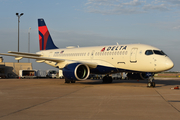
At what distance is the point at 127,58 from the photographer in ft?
72.5

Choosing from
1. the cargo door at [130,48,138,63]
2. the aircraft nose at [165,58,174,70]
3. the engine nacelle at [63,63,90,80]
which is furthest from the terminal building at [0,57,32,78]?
the aircraft nose at [165,58,174,70]

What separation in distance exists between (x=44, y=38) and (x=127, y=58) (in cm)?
1563

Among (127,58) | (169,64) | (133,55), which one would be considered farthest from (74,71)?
(169,64)

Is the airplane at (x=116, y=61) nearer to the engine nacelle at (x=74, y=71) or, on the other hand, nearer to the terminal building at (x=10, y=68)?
the engine nacelle at (x=74, y=71)

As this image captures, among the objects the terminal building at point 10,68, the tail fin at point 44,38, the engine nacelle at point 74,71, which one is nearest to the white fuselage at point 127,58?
the engine nacelle at point 74,71

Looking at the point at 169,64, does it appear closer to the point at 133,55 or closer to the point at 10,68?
the point at 133,55

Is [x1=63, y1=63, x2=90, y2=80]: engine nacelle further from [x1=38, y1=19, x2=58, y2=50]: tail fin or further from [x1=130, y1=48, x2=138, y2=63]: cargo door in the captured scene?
[x1=38, y1=19, x2=58, y2=50]: tail fin

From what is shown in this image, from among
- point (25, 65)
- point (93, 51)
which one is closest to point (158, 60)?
point (93, 51)

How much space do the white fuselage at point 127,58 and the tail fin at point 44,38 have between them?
23.6 feet

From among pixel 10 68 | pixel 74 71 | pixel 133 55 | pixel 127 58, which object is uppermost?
pixel 133 55

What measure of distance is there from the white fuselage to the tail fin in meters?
7.20

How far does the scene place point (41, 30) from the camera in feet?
111

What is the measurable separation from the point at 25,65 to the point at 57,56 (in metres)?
28.1

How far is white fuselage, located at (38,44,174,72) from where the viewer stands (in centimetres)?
2023
